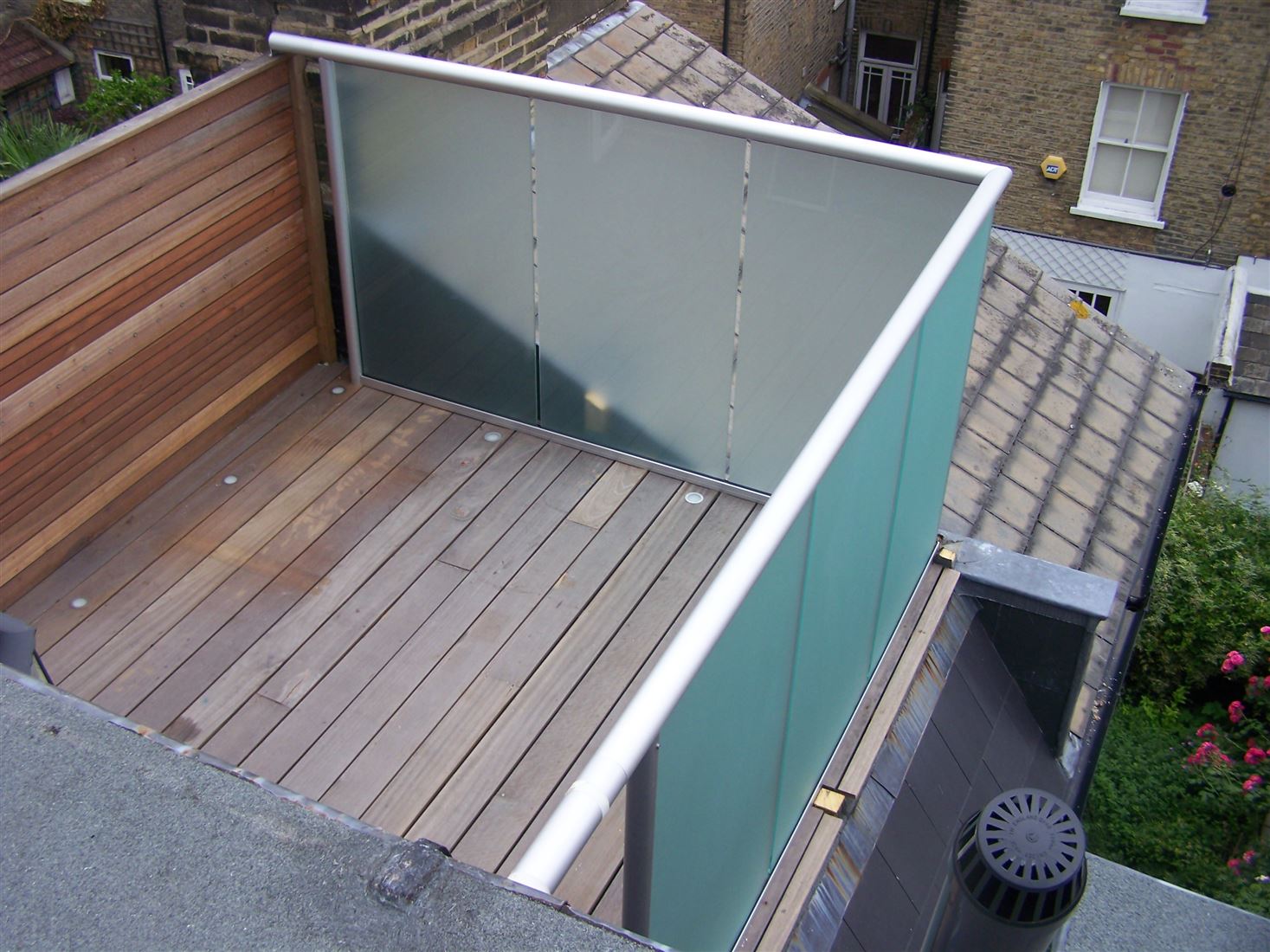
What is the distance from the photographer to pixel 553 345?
4145mm

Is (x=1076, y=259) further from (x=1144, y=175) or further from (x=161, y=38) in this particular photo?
(x=161, y=38)

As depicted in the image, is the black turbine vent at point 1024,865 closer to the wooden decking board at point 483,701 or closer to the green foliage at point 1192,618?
the wooden decking board at point 483,701

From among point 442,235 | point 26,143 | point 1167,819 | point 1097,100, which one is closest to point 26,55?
point 26,143

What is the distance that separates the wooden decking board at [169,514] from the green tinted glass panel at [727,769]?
2088 millimetres

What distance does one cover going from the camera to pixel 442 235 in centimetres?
411

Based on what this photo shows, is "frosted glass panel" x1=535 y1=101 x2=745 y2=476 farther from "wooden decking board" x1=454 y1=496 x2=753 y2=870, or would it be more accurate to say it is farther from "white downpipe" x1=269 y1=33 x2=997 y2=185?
"wooden decking board" x1=454 y1=496 x2=753 y2=870

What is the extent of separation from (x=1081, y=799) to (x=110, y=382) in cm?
363

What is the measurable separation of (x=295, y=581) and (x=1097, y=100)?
14204 millimetres

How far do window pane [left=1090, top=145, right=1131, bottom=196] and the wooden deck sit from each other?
1352 cm

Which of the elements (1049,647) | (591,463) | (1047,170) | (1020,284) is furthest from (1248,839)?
(1047,170)

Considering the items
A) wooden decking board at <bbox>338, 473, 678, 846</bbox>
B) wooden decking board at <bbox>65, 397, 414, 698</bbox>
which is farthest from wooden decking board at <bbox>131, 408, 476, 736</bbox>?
wooden decking board at <bbox>338, 473, 678, 846</bbox>

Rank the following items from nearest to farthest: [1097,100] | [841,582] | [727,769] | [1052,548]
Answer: [727,769], [841,582], [1052,548], [1097,100]

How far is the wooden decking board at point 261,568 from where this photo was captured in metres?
3.31

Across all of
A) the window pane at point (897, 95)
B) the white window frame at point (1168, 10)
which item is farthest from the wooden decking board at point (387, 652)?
the window pane at point (897, 95)
